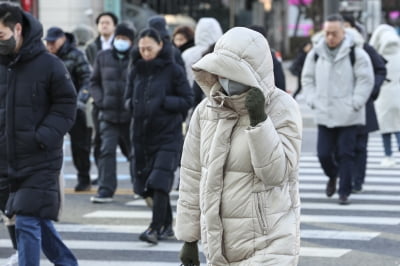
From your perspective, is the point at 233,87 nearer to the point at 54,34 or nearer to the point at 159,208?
the point at 159,208

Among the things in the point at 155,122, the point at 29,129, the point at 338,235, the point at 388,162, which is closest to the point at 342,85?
the point at 338,235

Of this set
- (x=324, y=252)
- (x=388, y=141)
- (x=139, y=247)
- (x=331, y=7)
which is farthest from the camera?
(x=331, y=7)

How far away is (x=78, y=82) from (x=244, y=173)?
6875 mm

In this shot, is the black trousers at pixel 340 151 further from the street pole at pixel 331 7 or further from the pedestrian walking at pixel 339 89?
the street pole at pixel 331 7

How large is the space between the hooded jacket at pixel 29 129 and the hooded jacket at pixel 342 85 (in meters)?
4.35

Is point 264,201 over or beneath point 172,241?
over

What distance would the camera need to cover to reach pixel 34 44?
657cm

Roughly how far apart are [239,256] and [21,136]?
2182 mm

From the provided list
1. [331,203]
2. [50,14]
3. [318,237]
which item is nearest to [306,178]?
[331,203]

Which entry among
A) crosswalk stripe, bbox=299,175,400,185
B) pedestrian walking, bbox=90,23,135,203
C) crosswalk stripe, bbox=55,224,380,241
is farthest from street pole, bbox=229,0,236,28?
crosswalk stripe, bbox=55,224,380,241

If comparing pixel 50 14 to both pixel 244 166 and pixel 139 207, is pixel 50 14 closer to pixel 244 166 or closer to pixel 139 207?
pixel 139 207

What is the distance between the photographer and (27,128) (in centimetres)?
653

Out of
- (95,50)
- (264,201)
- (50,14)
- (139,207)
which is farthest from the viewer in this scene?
(50,14)

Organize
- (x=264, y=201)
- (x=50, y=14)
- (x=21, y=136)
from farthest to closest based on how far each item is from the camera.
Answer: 1. (x=50, y=14)
2. (x=21, y=136)
3. (x=264, y=201)
